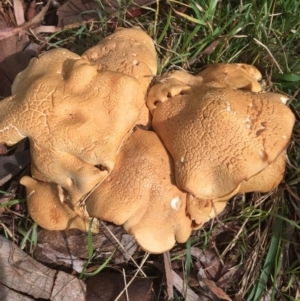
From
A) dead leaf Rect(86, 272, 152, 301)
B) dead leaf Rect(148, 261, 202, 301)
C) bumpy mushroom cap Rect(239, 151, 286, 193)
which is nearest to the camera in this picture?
bumpy mushroom cap Rect(239, 151, 286, 193)

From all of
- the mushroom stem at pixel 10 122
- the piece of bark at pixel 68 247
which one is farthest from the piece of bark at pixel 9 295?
the mushroom stem at pixel 10 122

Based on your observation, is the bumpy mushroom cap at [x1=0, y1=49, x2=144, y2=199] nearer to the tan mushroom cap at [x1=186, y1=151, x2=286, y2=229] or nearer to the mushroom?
the mushroom

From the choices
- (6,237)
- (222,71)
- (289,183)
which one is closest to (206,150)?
(222,71)

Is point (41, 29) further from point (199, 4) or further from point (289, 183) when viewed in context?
point (289, 183)

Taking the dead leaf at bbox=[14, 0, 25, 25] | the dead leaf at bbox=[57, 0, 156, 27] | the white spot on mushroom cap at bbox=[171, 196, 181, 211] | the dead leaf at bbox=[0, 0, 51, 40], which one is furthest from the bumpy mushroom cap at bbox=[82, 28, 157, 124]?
the dead leaf at bbox=[14, 0, 25, 25]

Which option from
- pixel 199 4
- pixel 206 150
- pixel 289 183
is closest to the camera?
pixel 206 150

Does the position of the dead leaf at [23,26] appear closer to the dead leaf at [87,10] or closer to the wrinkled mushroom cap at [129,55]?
the dead leaf at [87,10]

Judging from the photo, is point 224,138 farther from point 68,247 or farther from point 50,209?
point 68,247
